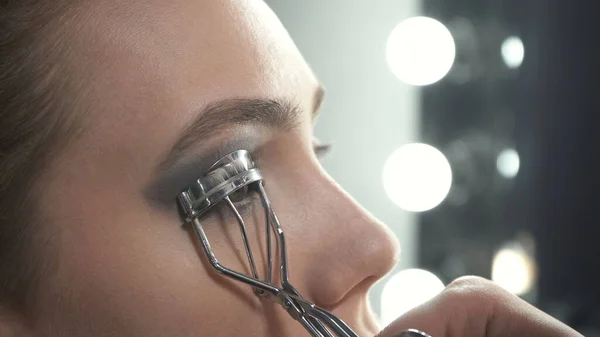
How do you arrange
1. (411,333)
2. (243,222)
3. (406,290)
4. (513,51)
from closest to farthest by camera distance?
(411,333) < (243,222) < (513,51) < (406,290)

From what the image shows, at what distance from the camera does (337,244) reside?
627mm

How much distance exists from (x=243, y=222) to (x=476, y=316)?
0.61 ft

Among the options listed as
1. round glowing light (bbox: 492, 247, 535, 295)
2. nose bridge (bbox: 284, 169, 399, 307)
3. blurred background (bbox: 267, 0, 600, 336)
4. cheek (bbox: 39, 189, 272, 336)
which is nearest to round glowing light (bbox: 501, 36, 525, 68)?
blurred background (bbox: 267, 0, 600, 336)

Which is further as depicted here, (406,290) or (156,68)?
(406,290)

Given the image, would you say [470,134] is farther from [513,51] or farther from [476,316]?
[476,316]

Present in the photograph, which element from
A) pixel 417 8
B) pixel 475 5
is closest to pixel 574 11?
pixel 475 5

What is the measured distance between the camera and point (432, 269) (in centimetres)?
157

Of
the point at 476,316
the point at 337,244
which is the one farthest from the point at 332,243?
the point at 476,316

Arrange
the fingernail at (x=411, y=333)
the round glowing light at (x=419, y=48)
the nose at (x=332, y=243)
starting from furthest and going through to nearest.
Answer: the round glowing light at (x=419, y=48), the nose at (x=332, y=243), the fingernail at (x=411, y=333)

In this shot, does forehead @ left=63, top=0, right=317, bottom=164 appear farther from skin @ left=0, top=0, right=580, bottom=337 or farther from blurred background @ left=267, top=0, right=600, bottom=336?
blurred background @ left=267, top=0, right=600, bottom=336

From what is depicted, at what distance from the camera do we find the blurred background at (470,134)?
4.42ft

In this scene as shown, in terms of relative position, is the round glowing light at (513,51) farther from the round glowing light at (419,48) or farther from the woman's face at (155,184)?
the woman's face at (155,184)

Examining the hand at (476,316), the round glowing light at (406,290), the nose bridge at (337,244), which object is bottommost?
the round glowing light at (406,290)

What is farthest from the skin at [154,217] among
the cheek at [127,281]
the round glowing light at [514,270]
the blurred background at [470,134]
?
the round glowing light at [514,270]
